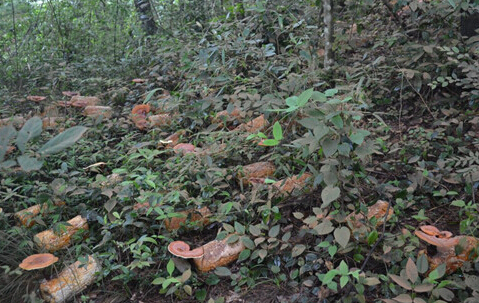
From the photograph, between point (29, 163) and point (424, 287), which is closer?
point (29, 163)

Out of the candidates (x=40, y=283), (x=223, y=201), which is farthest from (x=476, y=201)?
(x=40, y=283)

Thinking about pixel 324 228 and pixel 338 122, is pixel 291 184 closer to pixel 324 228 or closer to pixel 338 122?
pixel 324 228

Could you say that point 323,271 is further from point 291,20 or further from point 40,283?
point 291,20

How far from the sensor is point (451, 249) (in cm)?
A: 215

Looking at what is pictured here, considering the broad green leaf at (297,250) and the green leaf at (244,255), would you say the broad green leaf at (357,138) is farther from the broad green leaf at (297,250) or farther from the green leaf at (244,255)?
the green leaf at (244,255)

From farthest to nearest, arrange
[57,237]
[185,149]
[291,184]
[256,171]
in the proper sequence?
[185,149] < [256,171] < [291,184] < [57,237]

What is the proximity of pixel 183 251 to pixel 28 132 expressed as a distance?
1.46 meters

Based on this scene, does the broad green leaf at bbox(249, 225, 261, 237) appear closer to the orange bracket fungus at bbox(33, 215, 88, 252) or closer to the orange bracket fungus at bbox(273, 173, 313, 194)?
the orange bracket fungus at bbox(273, 173, 313, 194)

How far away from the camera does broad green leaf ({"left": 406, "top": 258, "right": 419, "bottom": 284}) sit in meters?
1.93

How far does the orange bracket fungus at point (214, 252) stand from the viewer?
238 cm

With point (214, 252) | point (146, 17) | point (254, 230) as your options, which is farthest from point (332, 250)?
point (146, 17)

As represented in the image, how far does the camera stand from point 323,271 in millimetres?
2254

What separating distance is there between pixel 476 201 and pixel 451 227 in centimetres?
25

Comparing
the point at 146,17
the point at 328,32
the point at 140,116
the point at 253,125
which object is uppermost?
the point at 146,17
